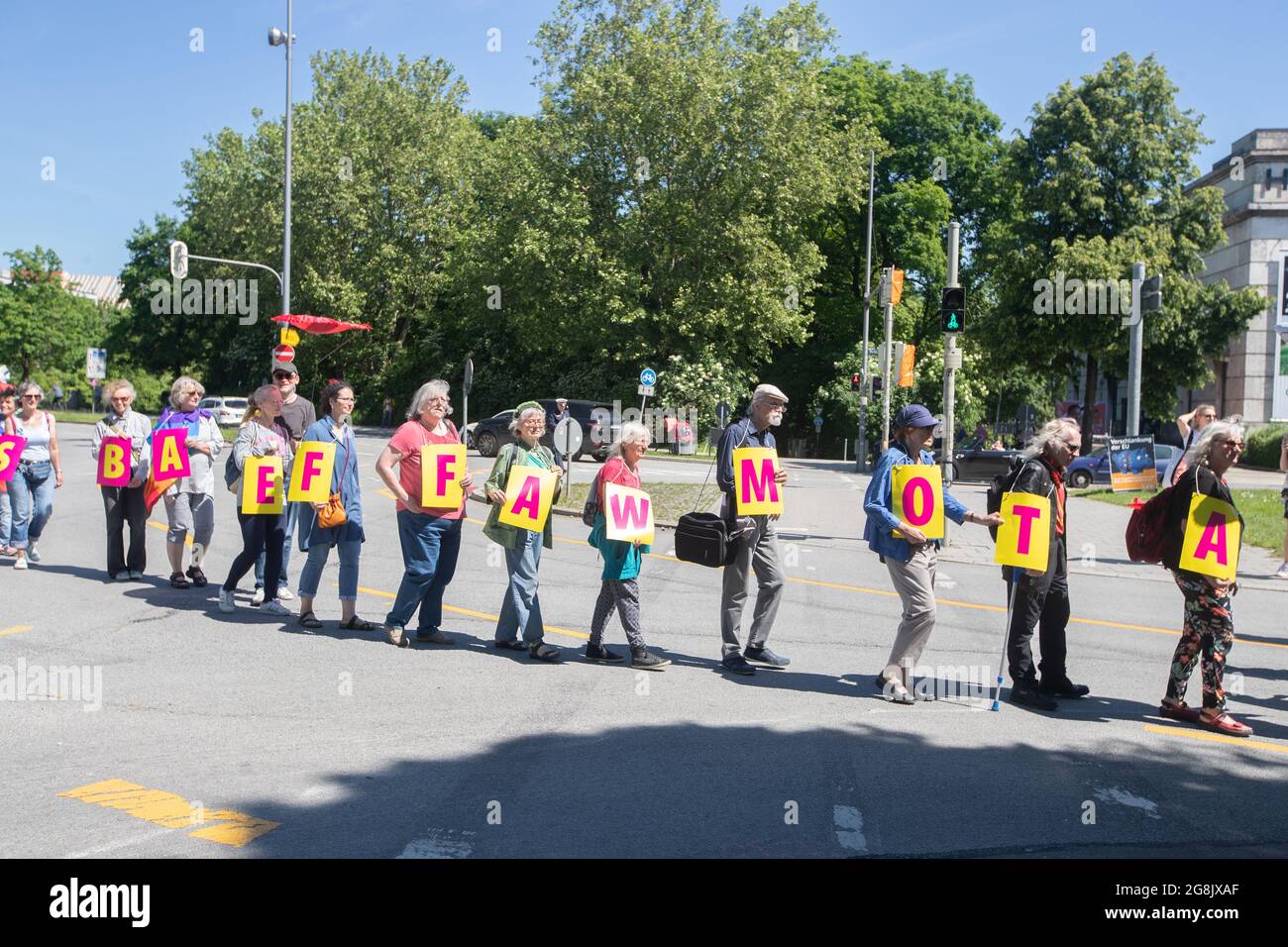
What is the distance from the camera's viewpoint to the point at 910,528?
7.20 metres

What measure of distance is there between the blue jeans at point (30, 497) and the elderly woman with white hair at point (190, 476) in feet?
7.36

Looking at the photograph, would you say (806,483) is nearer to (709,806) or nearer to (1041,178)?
(1041,178)

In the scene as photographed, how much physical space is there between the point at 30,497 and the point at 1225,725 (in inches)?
425

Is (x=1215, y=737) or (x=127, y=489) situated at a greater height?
(x=127, y=489)

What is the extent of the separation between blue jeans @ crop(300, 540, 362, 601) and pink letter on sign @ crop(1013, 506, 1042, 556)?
4.72 m

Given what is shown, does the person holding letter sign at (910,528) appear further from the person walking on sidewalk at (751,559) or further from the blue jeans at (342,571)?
the blue jeans at (342,571)

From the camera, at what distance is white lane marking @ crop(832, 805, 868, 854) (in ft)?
15.1

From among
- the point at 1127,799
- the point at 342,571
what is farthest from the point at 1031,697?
the point at 342,571

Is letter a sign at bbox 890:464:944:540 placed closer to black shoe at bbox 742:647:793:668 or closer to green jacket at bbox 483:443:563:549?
black shoe at bbox 742:647:793:668

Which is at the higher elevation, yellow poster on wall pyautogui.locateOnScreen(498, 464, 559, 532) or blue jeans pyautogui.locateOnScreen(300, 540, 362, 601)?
yellow poster on wall pyautogui.locateOnScreen(498, 464, 559, 532)

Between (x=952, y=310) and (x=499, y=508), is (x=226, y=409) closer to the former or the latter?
(x=952, y=310)

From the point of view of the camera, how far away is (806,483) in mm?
29344

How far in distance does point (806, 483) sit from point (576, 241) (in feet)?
53.4

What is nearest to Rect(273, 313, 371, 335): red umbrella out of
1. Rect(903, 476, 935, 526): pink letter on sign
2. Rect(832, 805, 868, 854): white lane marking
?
Rect(903, 476, 935, 526): pink letter on sign
